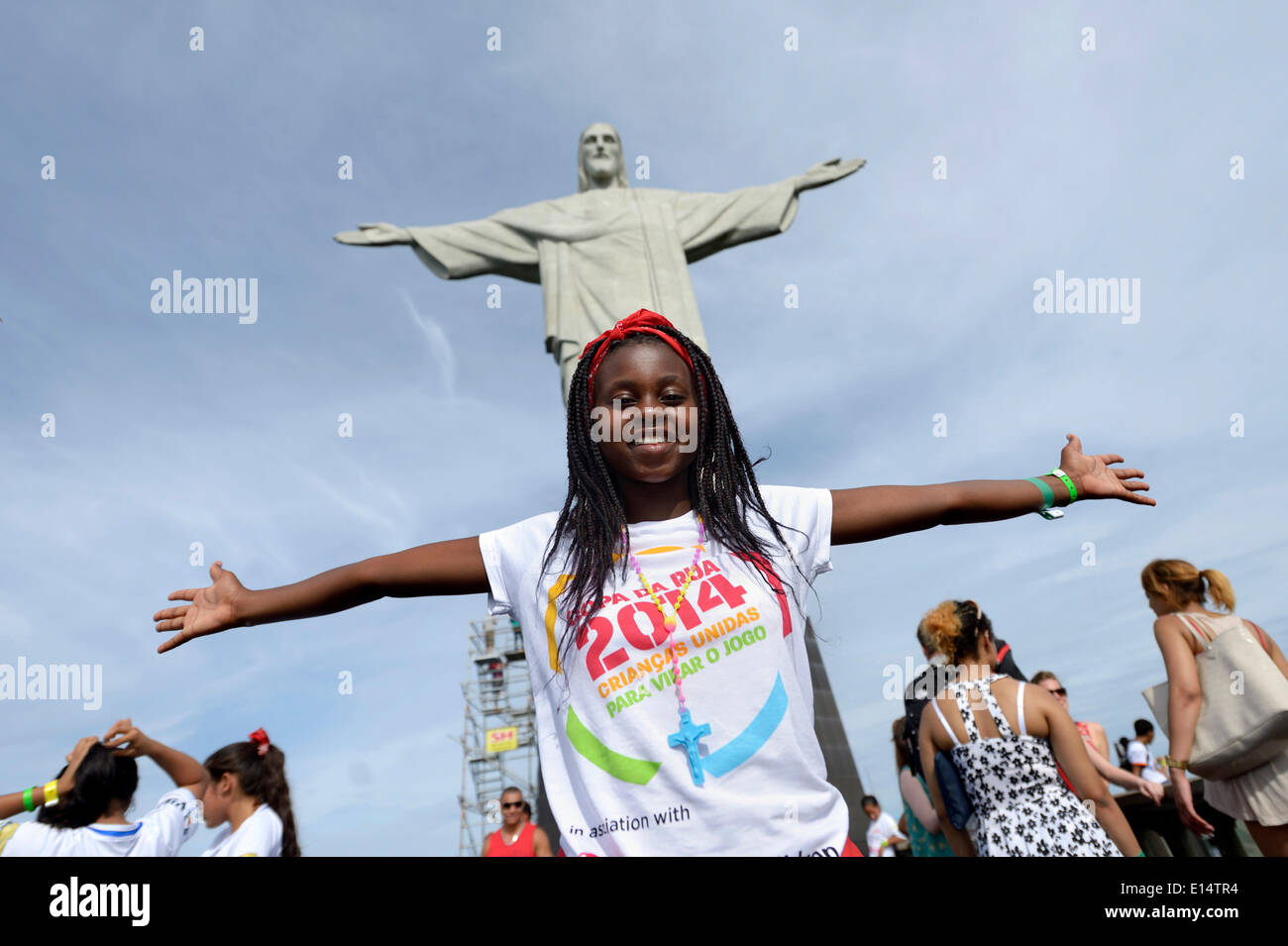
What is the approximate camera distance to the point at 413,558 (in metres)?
1.72

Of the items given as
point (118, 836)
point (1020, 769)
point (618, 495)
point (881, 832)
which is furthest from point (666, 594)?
Result: point (881, 832)

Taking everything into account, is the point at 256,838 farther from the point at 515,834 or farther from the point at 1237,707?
the point at 1237,707

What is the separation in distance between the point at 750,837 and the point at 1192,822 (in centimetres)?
258

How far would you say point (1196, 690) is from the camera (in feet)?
10.4

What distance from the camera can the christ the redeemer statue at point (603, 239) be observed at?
7.81 meters

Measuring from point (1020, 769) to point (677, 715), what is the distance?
78.3 inches

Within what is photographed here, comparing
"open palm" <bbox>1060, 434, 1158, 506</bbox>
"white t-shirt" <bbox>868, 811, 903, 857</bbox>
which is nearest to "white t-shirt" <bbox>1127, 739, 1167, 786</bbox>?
"white t-shirt" <bbox>868, 811, 903, 857</bbox>

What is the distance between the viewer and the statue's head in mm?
8531

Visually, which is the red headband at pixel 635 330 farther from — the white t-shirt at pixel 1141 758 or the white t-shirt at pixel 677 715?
the white t-shirt at pixel 1141 758

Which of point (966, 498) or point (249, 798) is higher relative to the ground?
point (966, 498)

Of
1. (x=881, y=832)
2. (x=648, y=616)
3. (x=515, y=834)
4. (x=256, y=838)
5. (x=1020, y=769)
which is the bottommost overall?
(x=881, y=832)

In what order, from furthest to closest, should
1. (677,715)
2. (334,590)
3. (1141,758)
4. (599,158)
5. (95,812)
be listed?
1. (599,158)
2. (1141,758)
3. (95,812)
4. (334,590)
5. (677,715)

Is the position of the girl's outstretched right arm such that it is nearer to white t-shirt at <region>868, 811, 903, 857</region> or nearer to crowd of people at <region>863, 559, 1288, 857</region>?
crowd of people at <region>863, 559, 1288, 857</region>

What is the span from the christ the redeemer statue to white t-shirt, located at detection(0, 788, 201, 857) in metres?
4.75
